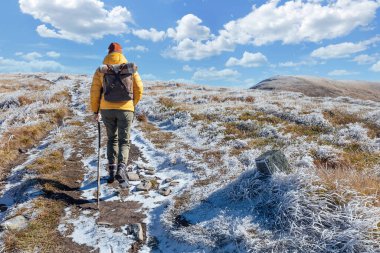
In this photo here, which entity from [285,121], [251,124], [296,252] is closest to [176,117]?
[251,124]

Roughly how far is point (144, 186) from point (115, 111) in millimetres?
2852

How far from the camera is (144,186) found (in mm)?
11492

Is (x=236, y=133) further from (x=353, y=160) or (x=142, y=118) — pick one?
(x=142, y=118)

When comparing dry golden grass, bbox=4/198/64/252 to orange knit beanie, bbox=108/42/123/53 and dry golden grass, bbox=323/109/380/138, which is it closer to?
orange knit beanie, bbox=108/42/123/53

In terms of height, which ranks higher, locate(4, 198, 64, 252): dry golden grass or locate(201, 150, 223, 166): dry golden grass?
locate(201, 150, 223, 166): dry golden grass

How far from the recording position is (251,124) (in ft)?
65.8

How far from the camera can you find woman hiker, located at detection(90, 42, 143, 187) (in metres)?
10.8

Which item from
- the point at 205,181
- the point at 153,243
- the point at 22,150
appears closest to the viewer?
the point at 153,243

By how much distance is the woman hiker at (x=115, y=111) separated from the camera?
35.3 ft

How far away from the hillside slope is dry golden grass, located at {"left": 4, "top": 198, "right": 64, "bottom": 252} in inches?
1.0

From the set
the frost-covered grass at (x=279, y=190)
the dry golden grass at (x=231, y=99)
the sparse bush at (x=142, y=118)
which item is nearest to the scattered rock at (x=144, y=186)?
the frost-covered grass at (x=279, y=190)

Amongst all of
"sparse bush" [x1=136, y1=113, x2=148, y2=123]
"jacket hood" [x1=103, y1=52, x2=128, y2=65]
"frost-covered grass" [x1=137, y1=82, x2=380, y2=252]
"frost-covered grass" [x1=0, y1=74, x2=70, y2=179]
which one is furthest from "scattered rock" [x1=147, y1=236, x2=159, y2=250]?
"sparse bush" [x1=136, y1=113, x2=148, y2=123]

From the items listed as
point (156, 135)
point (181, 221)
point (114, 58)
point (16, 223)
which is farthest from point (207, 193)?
point (156, 135)

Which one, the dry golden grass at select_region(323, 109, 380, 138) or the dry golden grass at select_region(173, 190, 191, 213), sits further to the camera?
the dry golden grass at select_region(323, 109, 380, 138)
